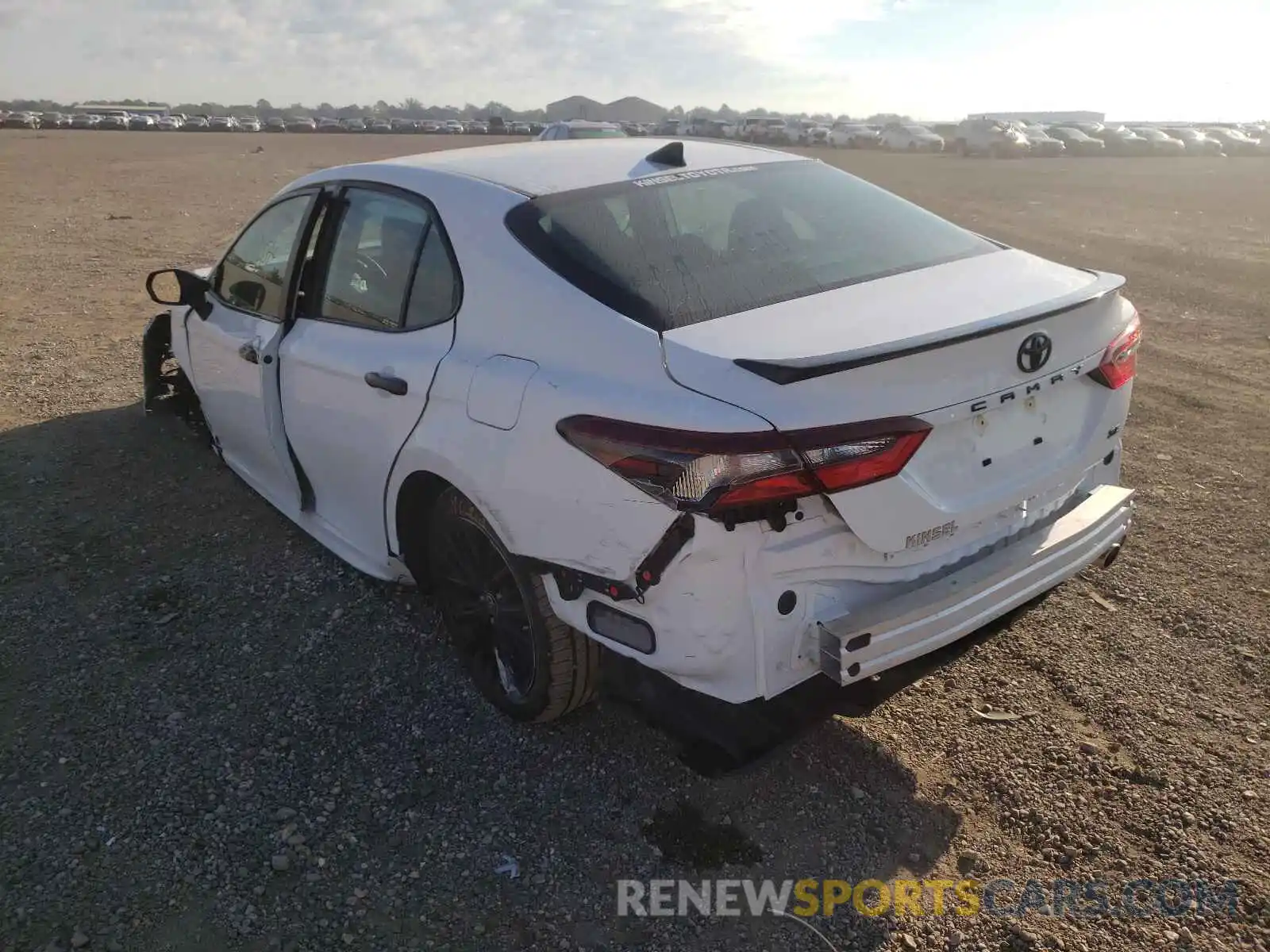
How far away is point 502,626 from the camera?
10.4ft

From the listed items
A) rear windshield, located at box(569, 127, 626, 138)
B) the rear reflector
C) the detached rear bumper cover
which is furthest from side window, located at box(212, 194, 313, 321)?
rear windshield, located at box(569, 127, 626, 138)

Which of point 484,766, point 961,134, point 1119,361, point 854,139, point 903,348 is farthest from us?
point 854,139

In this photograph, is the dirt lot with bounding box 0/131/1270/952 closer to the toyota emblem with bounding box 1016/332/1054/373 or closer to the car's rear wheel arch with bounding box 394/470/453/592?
the car's rear wheel arch with bounding box 394/470/453/592

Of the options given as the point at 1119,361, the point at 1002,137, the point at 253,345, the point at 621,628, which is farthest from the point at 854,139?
the point at 621,628

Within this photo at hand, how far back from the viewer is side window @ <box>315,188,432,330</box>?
334 centimetres

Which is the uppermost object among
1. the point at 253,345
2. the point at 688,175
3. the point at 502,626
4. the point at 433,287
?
the point at 688,175

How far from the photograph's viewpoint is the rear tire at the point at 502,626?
2.90 m

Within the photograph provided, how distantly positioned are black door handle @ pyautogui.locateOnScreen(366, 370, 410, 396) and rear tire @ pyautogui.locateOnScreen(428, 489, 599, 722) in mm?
369

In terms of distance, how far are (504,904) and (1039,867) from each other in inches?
57.9

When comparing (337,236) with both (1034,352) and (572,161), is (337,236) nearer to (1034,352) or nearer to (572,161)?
(572,161)

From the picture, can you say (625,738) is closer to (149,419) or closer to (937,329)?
(937,329)

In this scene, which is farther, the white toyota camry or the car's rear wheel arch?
the car's rear wheel arch

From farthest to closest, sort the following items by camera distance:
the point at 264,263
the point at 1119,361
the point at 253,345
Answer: the point at 264,263 → the point at 253,345 → the point at 1119,361

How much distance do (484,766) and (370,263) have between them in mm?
1840
